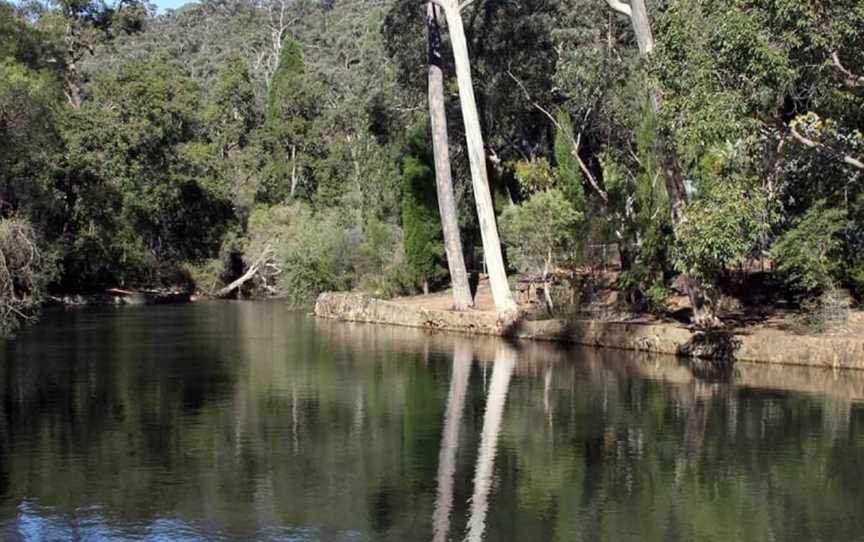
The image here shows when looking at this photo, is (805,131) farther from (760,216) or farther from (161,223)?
(161,223)

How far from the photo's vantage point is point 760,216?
20312mm

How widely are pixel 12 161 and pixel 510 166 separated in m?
16.9

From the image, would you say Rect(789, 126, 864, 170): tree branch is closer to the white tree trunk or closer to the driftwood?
the white tree trunk

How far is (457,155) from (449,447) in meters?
29.3

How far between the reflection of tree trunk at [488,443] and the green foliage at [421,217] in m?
13.0

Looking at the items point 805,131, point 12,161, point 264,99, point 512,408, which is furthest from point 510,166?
point 264,99

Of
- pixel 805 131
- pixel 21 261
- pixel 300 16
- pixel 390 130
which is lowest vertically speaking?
pixel 21 261

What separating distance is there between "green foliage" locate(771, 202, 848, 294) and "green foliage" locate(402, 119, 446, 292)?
618 inches

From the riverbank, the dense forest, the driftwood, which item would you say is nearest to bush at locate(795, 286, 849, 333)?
the dense forest

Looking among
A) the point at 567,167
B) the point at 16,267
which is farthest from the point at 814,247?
the point at 16,267

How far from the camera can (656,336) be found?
83.1 feet

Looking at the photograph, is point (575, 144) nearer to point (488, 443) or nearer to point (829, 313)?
point (829, 313)

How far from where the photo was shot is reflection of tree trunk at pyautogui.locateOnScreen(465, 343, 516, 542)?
10.9 meters

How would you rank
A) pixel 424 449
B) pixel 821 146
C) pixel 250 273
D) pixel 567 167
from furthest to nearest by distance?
pixel 250 273, pixel 567 167, pixel 821 146, pixel 424 449
